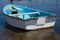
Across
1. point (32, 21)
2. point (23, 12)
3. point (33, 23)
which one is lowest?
point (33, 23)

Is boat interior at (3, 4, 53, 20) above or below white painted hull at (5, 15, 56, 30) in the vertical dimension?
above

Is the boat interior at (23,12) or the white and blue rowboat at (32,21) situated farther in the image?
the boat interior at (23,12)

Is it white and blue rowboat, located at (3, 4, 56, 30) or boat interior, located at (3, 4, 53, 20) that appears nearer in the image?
white and blue rowboat, located at (3, 4, 56, 30)

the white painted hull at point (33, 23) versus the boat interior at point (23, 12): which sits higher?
the boat interior at point (23, 12)

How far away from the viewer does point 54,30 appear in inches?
526

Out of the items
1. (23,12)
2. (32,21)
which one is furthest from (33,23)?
(23,12)

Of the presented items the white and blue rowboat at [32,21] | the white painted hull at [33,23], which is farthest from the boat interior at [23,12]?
the white painted hull at [33,23]

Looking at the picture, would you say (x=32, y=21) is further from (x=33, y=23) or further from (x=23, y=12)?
(x=23, y=12)

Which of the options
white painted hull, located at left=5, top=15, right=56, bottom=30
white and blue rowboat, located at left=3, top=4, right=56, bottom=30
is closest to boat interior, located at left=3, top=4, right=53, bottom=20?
white and blue rowboat, located at left=3, top=4, right=56, bottom=30

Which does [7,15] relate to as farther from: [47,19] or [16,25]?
[47,19]

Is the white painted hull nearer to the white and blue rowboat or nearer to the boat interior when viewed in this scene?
the white and blue rowboat

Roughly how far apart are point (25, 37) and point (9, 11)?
3902 millimetres

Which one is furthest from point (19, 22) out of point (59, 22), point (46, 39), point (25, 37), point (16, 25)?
point (59, 22)

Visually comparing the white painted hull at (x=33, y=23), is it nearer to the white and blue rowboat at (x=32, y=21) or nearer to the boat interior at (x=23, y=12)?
the white and blue rowboat at (x=32, y=21)
